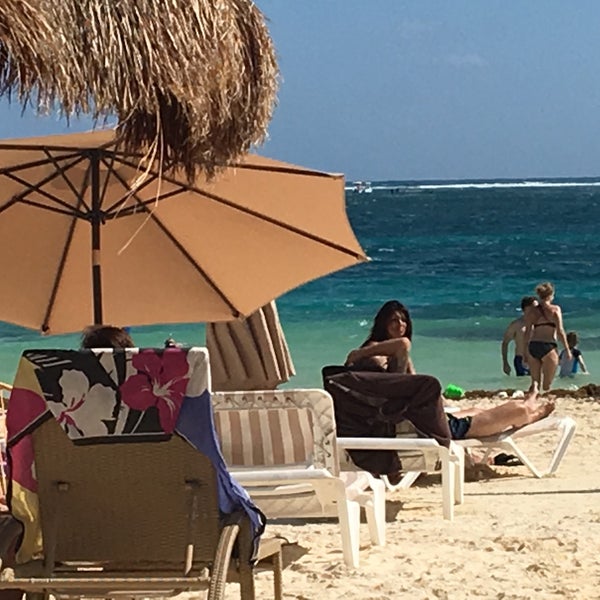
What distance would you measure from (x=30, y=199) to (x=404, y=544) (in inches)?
93.5

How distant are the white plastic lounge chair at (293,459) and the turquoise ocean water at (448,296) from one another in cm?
938

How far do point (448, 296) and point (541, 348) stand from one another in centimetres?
1733

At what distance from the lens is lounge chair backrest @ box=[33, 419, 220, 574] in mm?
3318

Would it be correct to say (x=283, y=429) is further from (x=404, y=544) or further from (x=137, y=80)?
(x=137, y=80)

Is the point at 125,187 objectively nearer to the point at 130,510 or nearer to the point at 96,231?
the point at 96,231

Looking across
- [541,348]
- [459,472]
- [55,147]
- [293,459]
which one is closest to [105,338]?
[293,459]

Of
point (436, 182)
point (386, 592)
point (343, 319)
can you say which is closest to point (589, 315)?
point (343, 319)

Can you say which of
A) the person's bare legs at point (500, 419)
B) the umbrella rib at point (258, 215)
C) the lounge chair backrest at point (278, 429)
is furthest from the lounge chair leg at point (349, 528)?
the person's bare legs at point (500, 419)

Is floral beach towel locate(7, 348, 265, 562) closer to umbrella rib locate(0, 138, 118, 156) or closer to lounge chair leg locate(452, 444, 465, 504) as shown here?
umbrella rib locate(0, 138, 118, 156)

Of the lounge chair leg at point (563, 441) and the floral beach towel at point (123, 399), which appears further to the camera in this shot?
the lounge chair leg at point (563, 441)

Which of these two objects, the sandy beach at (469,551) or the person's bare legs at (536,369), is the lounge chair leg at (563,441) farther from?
the person's bare legs at (536,369)

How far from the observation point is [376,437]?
594 centimetres

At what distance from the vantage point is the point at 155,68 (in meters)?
3.88

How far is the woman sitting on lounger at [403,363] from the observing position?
248 inches
